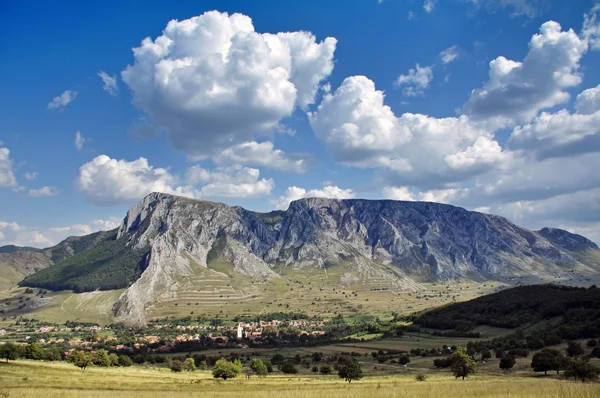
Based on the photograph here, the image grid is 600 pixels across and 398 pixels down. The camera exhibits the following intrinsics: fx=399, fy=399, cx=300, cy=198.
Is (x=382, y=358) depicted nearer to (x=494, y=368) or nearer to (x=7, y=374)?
(x=494, y=368)

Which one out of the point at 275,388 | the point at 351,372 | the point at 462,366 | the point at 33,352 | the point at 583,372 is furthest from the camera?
the point at 33,352

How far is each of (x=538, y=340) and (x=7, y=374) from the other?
477 feet

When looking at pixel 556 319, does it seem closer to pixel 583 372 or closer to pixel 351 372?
pixel 351 372

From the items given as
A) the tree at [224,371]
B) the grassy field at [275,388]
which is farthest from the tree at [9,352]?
the tree at [224,371]

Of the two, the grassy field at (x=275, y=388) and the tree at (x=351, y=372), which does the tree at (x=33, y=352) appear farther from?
the tree at (x=351, y=372)

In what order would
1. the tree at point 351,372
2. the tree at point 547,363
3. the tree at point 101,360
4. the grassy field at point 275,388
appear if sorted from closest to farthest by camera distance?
the grassy field at point 275,388 → the tree at point 547,363 → the tree at point 351,372 → the tree at point 101,360

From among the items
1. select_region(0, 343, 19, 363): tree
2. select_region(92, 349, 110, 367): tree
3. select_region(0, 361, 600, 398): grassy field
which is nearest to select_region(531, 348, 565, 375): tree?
select_region(0, 361, 600, 398): grassy field

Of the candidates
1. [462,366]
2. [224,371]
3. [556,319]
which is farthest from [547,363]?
[556,319]

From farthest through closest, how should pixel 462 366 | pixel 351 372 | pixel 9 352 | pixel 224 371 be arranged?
pixel 9 352, pixel 224 371, pixel 351 372, pixel 462 366

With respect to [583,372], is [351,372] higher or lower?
lower

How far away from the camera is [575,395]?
51.5 feet

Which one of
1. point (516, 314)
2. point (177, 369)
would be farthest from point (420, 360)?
point (516, 314)

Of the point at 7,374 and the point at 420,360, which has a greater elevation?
the point at 7,374

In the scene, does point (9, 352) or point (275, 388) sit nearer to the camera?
point (275, 388)
